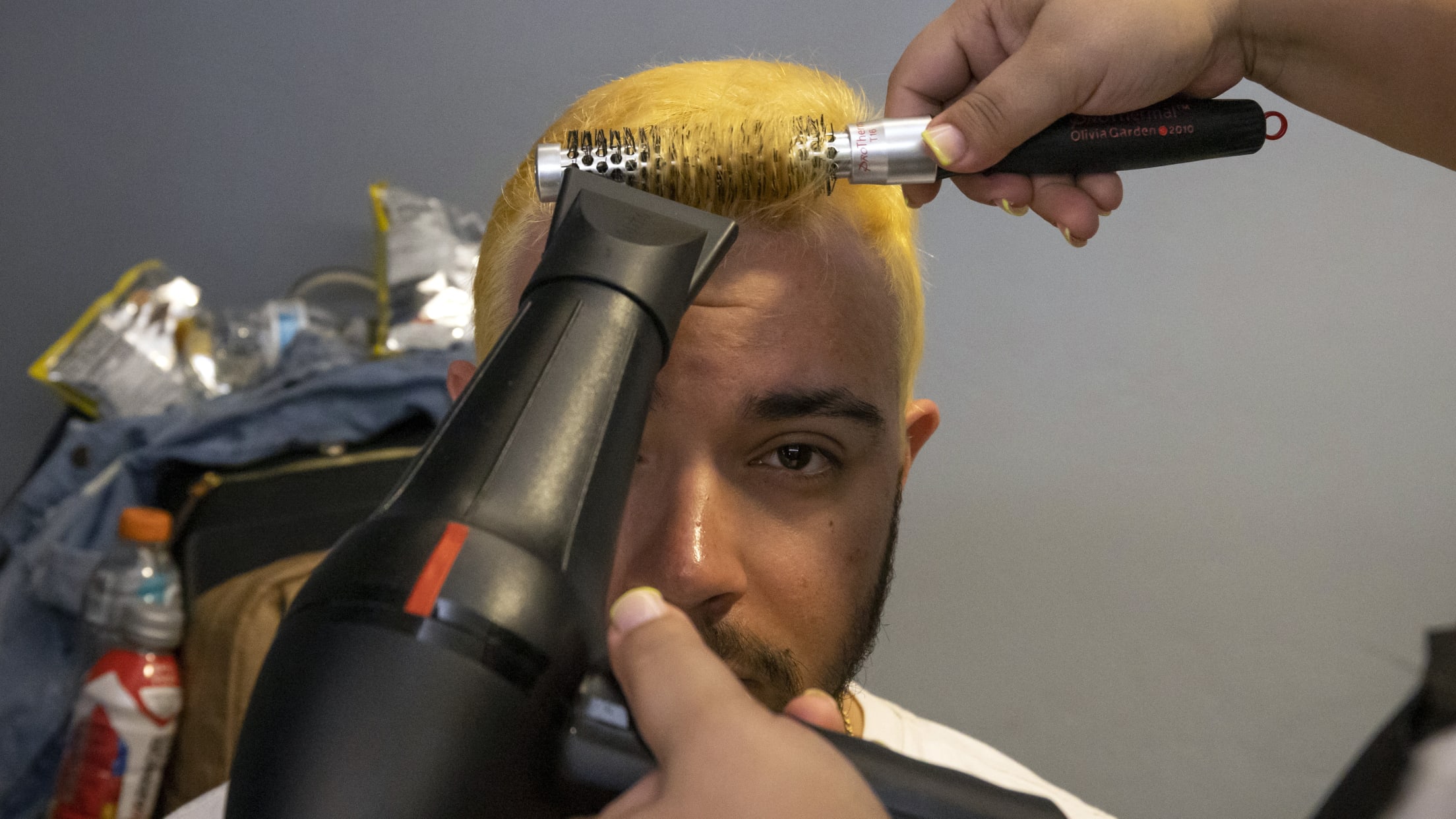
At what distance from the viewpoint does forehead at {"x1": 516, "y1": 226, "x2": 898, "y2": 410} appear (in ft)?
2.70

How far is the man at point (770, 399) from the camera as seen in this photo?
80 centimetres

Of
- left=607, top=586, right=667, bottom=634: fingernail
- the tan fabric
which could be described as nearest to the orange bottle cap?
the tan fabric

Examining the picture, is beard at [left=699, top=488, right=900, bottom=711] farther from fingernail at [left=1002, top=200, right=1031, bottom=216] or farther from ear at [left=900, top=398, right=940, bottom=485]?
fingernail at [left=1002, top=200, right=1031, bottom=216]

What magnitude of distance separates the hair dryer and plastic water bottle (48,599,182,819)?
1177 mm

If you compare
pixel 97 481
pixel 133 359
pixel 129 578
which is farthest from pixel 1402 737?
pixel 133 359

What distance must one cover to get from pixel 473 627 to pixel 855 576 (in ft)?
2.02

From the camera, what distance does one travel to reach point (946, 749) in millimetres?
1207

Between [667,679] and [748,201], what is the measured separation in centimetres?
56

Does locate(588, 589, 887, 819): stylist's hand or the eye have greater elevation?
the eye

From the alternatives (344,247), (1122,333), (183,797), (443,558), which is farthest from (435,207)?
(443,558)

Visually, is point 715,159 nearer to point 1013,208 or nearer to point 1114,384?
point 1013,208

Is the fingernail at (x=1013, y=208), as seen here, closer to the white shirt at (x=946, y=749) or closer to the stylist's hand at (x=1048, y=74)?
the stylist's hand at (x=1048, y=74)

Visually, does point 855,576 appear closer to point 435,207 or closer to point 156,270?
point 435,207

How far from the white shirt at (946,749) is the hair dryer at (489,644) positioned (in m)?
0.77
